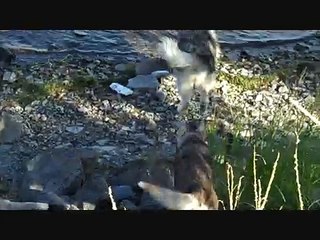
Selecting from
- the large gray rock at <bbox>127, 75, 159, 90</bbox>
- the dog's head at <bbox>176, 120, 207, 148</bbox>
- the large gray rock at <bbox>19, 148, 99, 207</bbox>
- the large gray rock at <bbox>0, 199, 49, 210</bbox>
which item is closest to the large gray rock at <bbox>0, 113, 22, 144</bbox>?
the large gray rock at <bbox>19, 148, 99, 207</bbox>

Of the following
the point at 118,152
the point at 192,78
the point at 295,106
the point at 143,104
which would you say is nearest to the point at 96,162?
the point at 118,152

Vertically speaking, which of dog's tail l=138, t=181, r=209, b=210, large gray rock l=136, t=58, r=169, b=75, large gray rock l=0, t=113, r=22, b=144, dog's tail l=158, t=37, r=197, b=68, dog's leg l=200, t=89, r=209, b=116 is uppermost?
dog's tail l=158, t=37, r=197, b=68

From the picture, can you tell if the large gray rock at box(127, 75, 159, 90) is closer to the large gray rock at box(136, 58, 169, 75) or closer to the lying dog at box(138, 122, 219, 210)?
the large gray rock at box(136, 58, 169, 75)

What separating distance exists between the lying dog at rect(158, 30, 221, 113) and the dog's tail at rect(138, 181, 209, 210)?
30 centimetres

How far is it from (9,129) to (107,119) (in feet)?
1.16

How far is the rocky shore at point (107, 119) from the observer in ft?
7.93

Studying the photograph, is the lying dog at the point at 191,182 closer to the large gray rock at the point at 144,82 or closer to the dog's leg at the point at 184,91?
the dog's leg at the point at 184,91

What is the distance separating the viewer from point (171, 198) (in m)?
2.41

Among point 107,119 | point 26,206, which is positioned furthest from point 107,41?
point 26,206

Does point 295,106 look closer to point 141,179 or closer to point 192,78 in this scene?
point 192,78

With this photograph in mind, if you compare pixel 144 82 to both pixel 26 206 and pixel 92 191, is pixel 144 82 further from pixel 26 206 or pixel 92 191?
pixel 26 206

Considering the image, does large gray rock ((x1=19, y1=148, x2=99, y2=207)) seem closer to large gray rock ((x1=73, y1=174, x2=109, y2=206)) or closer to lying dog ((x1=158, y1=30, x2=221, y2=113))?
large gray rock ((x1=73, y1=174, x2=109, y2=206))

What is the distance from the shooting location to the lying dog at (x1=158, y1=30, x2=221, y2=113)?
8.03 feet

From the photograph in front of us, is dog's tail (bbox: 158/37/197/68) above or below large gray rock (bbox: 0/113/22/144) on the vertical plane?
above
